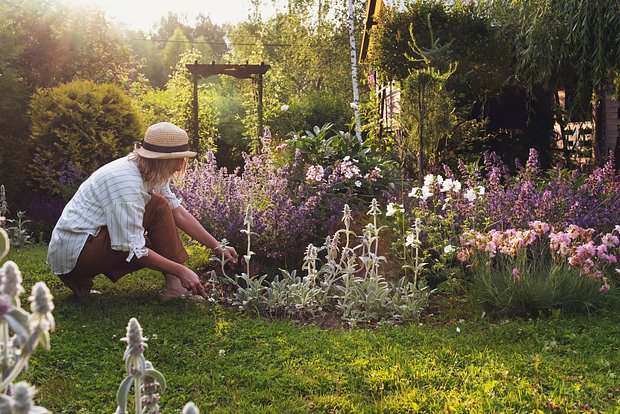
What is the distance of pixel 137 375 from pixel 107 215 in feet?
10.3

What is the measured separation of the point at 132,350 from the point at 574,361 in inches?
113

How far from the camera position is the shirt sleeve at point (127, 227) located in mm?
4134

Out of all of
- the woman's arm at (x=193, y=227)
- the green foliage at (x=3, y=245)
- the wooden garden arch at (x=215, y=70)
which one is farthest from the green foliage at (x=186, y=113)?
the green foliage at (x=3, y=245)

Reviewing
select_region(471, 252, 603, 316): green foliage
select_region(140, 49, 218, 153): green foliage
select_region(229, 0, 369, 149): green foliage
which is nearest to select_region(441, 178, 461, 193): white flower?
select_region(471, 252, 603, 316): green foliage

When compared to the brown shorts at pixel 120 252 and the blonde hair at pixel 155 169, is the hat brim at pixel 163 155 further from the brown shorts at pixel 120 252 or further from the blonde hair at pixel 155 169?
the brown shorts at pixel 120 252

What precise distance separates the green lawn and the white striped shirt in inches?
17.2

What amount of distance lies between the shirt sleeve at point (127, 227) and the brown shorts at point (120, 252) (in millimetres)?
200

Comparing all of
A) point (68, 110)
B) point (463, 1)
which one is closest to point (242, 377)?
point (68, 110)

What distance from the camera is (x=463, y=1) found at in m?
12.0

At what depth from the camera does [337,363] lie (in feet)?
11.2

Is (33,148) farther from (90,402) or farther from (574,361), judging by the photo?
(574,361)

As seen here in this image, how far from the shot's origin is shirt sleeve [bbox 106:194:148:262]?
13.6 ft

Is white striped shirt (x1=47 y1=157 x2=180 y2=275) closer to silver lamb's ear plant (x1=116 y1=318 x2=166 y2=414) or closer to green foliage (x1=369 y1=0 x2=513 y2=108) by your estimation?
silver lamb's ear plant (x1=116 y1=318 x2=166 y2=414)

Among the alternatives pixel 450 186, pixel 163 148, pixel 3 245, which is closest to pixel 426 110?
pixel 450 186
